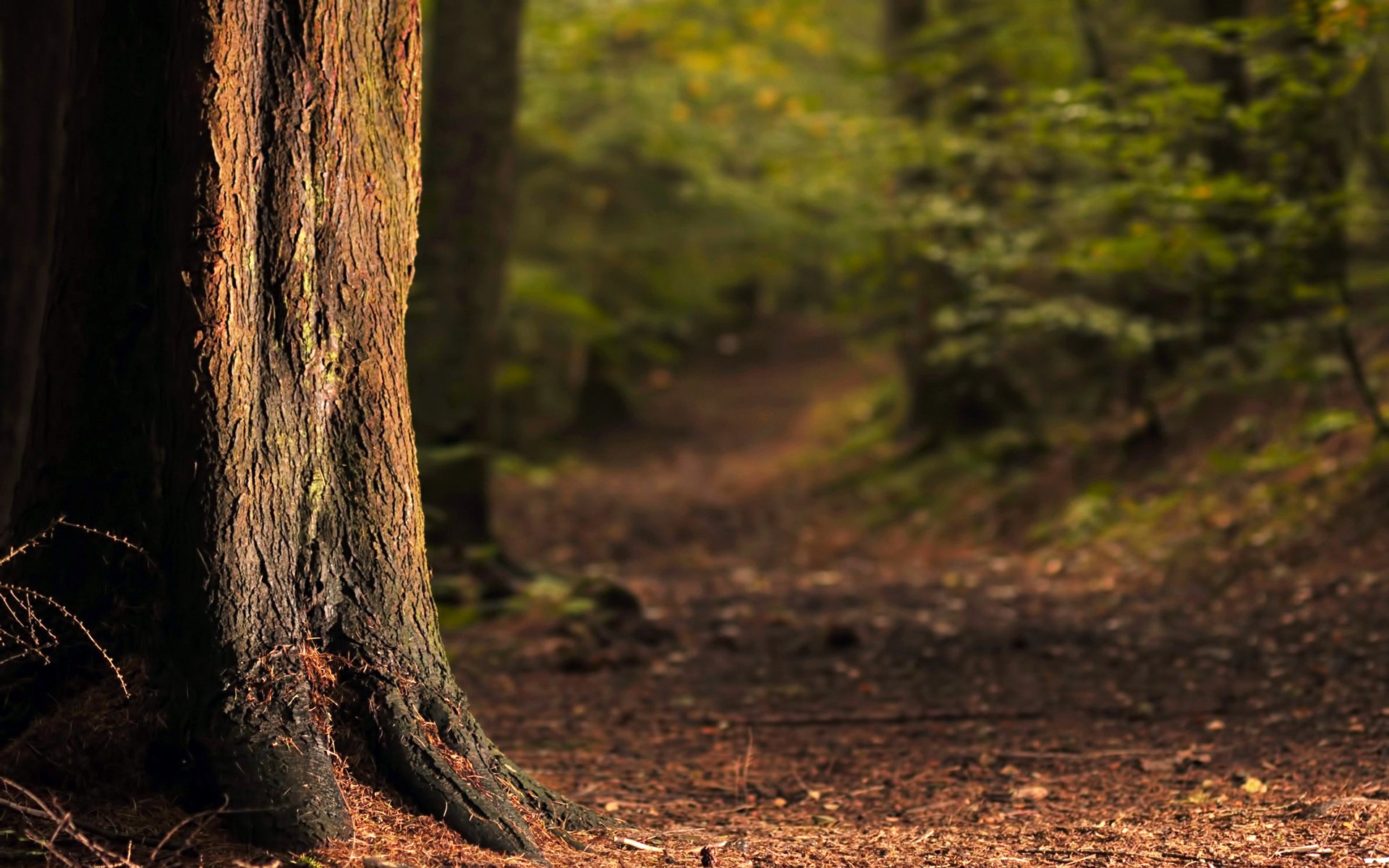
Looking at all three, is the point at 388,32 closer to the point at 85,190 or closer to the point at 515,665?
the point at 85,190

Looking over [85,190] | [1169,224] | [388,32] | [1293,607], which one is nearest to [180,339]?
[85,190]

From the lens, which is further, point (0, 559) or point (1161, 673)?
point (1161, 673)

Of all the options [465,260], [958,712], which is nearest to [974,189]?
[465,260]

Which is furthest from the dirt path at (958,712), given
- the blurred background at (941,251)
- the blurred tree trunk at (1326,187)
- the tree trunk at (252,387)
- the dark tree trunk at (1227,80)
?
the dark tree trunk at (1227,80)

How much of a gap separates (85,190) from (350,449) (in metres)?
0.92

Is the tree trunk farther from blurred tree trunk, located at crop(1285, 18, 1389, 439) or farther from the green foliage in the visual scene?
blurred tree trunk, located at crop(1285, 18, 1389, 439)

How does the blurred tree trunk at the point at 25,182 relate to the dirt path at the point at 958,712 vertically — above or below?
above

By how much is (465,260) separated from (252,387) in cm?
542

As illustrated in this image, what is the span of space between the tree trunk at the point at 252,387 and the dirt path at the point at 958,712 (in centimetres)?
81

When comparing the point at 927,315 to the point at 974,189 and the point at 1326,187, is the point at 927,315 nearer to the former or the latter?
the point at 974,189

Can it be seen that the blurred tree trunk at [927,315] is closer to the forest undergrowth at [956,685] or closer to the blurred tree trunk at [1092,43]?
the forest undergrowth at [956,685]

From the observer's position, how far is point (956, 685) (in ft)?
19.3

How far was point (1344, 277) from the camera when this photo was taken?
809 cm

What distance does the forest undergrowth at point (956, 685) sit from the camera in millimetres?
3314
